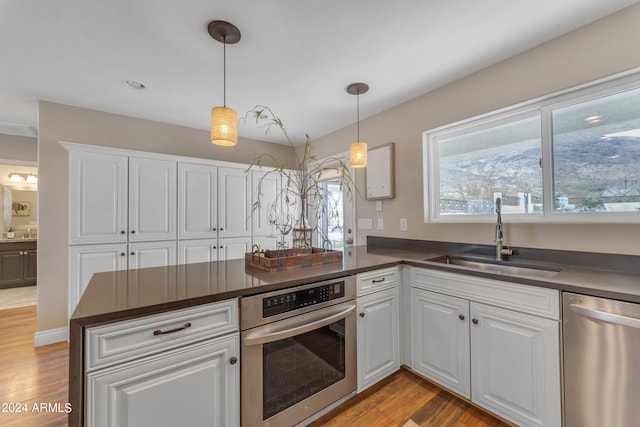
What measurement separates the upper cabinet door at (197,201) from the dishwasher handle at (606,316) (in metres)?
3.02

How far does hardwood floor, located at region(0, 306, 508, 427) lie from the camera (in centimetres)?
153

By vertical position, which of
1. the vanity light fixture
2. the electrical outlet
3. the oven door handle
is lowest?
the oven door handle

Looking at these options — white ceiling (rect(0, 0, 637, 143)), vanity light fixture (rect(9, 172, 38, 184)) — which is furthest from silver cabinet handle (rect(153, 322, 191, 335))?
vanity light fixture (rect(9, 172, 38, 184))

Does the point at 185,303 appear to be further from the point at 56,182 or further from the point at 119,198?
the point at 56,182

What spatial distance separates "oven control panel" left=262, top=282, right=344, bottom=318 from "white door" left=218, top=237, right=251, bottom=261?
1.92 metres

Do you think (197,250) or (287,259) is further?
(197,250)

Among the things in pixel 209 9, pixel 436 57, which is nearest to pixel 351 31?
pixel 436 57

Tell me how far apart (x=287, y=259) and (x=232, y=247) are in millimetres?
1768

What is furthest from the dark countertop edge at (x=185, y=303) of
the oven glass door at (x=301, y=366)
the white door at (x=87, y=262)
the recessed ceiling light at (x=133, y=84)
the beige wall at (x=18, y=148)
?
the beige wall at (x=18, y=148)

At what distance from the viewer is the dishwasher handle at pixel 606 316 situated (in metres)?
1.06

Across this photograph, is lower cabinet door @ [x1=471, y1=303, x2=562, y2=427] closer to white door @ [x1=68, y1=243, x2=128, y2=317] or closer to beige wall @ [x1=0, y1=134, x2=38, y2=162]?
white door @ [x1=68, y1=243, x2=128, y2=317]

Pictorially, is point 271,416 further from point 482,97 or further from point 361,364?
point 482,97

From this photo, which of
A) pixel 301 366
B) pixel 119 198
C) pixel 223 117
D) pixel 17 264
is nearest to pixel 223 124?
pixel 223 117

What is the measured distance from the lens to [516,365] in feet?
4.61
